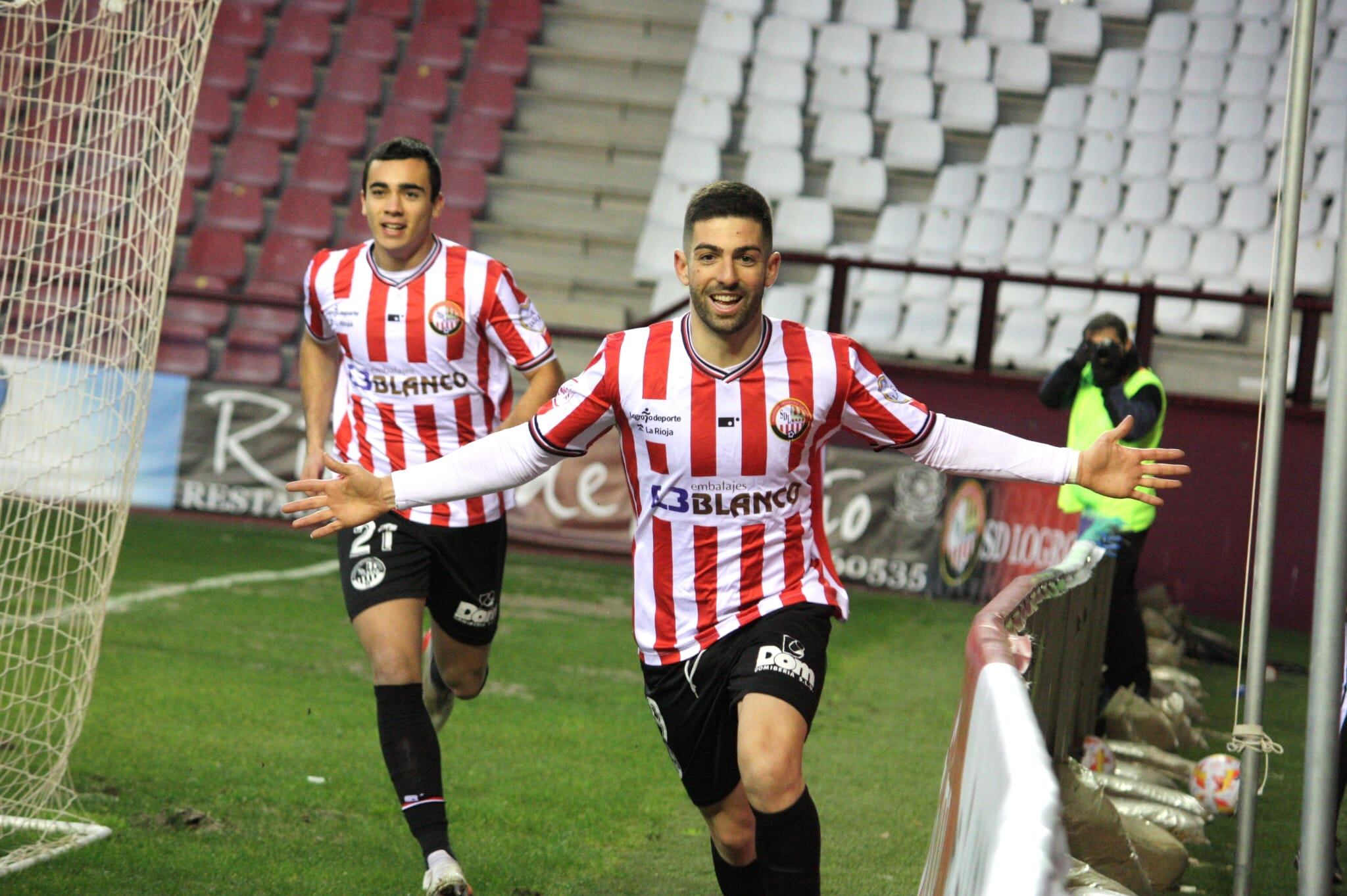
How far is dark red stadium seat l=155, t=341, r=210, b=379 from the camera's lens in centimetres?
1205

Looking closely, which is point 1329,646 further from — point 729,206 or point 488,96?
point 488,96

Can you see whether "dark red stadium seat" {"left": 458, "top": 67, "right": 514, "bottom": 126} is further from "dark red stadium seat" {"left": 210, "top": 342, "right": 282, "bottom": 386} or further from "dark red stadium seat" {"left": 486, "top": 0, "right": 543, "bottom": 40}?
"dark red stadium seat" {"left": 210, "top": 342, "right": 282, "bottom": 386}

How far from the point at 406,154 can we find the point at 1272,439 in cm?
255

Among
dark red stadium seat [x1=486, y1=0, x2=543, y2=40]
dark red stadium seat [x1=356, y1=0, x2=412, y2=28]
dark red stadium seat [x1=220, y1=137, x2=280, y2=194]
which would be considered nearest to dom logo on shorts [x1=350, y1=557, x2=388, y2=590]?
dark red stadium seat [x1=220, y1=137, x2=280, y2=194]

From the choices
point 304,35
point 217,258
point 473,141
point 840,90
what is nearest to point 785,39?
point 840,90

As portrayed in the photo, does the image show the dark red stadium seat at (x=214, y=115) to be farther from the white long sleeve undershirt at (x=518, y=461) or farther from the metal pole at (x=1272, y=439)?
the metal pole at (x=1272, y=439)

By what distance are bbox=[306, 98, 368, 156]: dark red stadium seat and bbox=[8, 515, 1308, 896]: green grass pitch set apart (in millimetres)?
6765

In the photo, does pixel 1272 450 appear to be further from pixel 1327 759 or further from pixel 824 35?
pixel 824 35

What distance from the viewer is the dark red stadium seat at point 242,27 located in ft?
49.5

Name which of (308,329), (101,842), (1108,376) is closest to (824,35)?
(1108,376)

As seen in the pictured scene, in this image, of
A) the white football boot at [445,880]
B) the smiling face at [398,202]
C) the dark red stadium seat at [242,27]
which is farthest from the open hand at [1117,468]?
the dark red stadium seat at [242,27]

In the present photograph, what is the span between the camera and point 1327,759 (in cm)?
344

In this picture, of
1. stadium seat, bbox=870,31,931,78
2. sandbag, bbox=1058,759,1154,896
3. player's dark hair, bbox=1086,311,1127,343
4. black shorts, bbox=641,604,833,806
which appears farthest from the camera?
stadium seat, bbox=870,31,931,78

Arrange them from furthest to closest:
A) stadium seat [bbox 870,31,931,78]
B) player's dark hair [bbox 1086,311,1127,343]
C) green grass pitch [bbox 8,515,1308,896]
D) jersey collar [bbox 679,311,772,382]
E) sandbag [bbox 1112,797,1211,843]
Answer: stadium seat [bbox 870,31,931,78] → player's dark hair [bbox 1086,311,1127,343] → sandbag [bbox 1112,797,1211,843] → green grass pitch [bbox 8,515,1308,896] → jersey collar [bbox 679,311,772,382]
